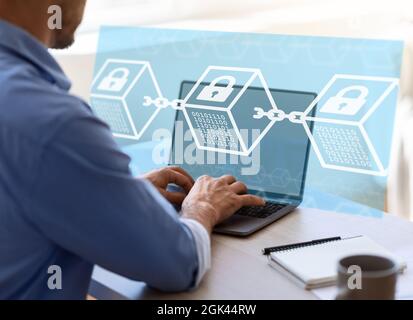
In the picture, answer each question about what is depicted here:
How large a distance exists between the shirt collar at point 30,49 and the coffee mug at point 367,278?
541 mm

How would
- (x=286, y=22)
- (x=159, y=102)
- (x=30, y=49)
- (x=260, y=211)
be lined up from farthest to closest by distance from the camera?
(x=286, y=22) < (x=159, y=102) < (x=260, y=211) < (x=30, y=49)

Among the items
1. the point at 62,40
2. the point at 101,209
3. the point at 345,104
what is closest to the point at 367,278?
the point at 101,209

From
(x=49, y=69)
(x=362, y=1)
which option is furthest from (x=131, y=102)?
(x=362, y=1)

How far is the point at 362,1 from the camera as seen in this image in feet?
9.32

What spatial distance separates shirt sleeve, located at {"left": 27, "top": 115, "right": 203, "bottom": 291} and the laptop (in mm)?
379

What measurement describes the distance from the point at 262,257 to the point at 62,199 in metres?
0.41

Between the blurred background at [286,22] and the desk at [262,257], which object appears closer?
the desk at [262,257]

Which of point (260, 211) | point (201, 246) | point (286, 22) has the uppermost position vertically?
point (201, 246)

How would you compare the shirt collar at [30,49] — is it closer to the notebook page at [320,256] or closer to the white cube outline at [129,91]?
the notebook page at [320,256]

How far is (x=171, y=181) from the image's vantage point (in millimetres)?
1385

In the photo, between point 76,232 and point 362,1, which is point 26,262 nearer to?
point 76,232

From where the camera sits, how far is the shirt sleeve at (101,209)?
917 millimetres

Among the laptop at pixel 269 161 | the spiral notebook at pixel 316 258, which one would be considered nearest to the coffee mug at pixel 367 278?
the spiral notebook at pixel 316 258

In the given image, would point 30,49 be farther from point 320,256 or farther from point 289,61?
point 289,61
